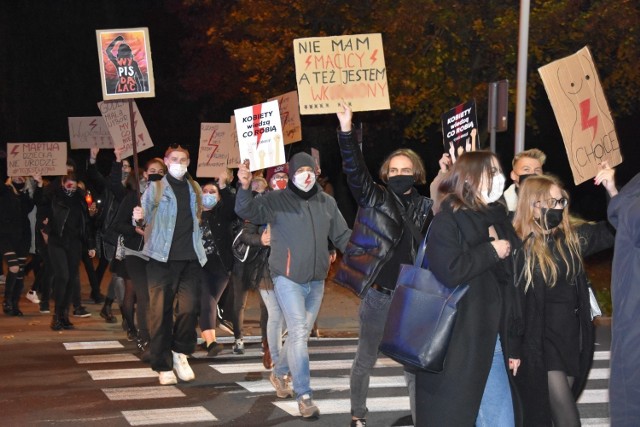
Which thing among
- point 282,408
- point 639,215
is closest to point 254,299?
point 282,408

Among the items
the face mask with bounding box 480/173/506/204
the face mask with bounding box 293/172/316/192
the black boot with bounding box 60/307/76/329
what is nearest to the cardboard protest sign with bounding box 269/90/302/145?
the black boot with bounding box 60/307/76/329

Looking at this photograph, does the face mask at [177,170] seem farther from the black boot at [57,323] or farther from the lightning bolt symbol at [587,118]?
the black boot at [57,323]

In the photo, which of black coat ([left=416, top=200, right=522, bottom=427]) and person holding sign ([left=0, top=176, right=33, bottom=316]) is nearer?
black coat ([left=416, top=200, right=522, bottom=427])

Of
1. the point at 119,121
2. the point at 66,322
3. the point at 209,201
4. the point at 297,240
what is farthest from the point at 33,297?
the point at 297,240

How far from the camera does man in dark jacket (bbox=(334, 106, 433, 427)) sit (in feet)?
23.5

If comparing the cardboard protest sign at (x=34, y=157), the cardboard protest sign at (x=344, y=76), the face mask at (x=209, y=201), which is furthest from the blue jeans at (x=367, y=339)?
the cardboard protest sign at (x=34, y=157)

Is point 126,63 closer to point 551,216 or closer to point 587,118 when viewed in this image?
point 587,118

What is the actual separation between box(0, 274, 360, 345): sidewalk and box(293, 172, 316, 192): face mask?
508cm

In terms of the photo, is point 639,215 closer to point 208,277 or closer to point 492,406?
point 492,406

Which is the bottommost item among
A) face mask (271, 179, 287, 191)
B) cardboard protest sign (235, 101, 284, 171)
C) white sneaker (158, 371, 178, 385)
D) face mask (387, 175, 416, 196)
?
white sneaker (158, 371, 178, 385)

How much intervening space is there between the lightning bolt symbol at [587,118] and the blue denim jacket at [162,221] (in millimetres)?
3678

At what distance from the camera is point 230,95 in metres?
28.2

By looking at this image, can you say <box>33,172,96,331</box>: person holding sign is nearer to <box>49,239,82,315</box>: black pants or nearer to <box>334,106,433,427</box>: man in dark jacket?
<box>49,239,82,315</box>: black pants

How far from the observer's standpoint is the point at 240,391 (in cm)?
930
